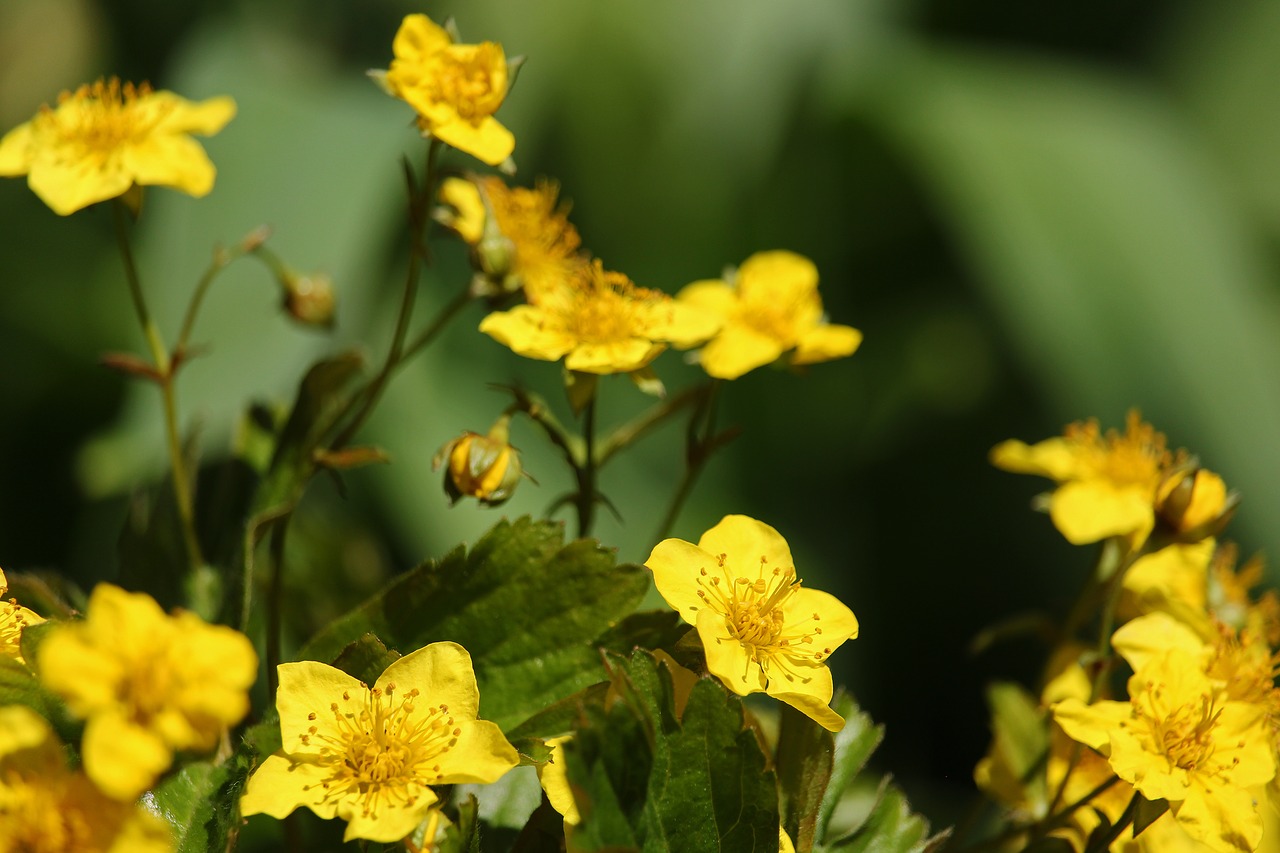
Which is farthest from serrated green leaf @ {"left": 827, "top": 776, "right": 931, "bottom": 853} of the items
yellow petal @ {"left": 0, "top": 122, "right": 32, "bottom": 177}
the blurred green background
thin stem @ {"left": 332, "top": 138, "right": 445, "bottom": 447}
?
yellow petal @ {"left": 0, "top": 122, "right": 32, "bottom": 177}

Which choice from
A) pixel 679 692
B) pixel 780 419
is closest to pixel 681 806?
pixel 679 692

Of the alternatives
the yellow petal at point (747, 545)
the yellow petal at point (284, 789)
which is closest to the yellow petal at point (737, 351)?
the yellow petal at point (747, 545)

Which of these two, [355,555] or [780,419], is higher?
[355,555]

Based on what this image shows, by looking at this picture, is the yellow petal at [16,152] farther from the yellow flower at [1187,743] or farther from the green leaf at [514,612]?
the yellow flower at [1187,743]

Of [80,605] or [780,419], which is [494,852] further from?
[780,419]

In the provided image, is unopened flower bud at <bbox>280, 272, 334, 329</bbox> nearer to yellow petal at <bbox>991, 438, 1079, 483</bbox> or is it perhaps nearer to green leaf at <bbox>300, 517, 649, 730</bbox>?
green leaf at <bbox>300, 517, 649, 730</bbox>

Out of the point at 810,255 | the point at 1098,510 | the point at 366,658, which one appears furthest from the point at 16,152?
the point at 810,255

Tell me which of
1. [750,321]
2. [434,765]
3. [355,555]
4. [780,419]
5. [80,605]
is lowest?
[780,419]
